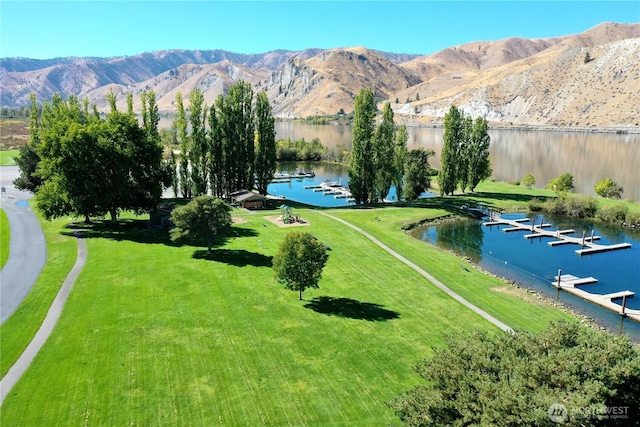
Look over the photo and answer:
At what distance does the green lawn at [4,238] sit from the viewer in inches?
1643

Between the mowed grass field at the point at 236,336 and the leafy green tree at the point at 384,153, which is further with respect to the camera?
the leafy green tree at the point at 384,153

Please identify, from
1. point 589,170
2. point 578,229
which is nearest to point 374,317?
point 578,229

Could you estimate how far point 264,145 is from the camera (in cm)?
7431

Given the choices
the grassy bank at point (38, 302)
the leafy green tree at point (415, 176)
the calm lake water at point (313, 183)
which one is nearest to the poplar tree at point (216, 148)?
the calm lake water at point (313, 183)

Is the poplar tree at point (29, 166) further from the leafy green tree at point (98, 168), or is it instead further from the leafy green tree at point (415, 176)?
the leafy green tree at point (415, 176)

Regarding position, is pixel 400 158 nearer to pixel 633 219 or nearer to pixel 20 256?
pixel 633 219

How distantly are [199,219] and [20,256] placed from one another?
58.5 feet

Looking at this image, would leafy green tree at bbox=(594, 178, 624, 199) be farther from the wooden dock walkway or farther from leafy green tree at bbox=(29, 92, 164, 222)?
leafy green tree at bbox=(29, 92, 164, 222)

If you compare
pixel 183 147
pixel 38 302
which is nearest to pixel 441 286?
pixel 38 302

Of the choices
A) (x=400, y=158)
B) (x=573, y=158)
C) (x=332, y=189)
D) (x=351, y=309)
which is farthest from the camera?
(x=573, y=158)

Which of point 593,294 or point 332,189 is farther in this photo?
point 332,189

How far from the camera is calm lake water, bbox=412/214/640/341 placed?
132 ft

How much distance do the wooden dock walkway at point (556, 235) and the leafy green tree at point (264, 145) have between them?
36.3m

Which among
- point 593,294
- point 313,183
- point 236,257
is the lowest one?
point 593,294
